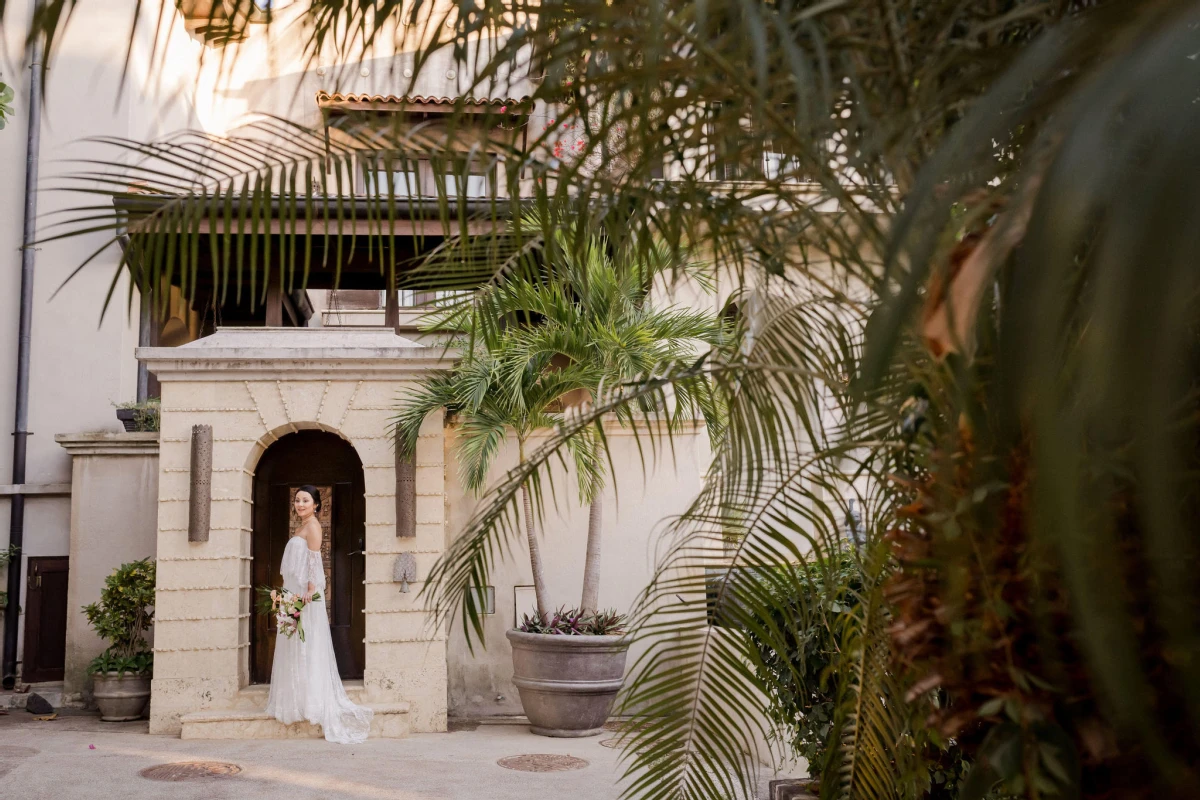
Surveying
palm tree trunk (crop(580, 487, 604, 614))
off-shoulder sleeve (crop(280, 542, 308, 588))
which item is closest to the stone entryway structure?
off-shoulder sleeve (crop(280, 542, 308, 588))

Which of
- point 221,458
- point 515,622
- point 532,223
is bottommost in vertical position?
point 515,622

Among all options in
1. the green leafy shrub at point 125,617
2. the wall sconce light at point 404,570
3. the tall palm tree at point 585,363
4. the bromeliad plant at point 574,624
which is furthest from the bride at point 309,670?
the green leafy shrub at point 125,617

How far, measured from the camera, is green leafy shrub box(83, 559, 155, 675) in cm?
992

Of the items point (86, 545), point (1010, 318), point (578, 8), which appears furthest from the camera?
point (86, 545)

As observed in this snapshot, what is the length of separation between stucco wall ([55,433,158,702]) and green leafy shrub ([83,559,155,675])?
2.18ft

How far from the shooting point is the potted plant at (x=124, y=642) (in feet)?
32.3

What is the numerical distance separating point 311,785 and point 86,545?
17.3 feet

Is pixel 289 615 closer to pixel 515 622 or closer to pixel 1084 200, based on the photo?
Answer: pixel 515 622

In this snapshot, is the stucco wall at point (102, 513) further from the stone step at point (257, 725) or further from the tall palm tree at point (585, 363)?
the tall palm tree at point (585, 363)

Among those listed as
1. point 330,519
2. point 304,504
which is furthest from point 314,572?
point 330,519

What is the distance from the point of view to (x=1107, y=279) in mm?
642

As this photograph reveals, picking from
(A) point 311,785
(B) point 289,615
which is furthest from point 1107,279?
(B) point 289,615

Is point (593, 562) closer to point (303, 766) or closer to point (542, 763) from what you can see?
point (542, 763)

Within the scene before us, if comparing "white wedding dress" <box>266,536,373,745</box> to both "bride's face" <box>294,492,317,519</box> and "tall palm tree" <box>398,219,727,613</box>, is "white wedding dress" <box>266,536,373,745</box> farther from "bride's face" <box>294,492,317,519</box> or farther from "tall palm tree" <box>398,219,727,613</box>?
"tall palm tree" <box>398,219,727,613</box>
